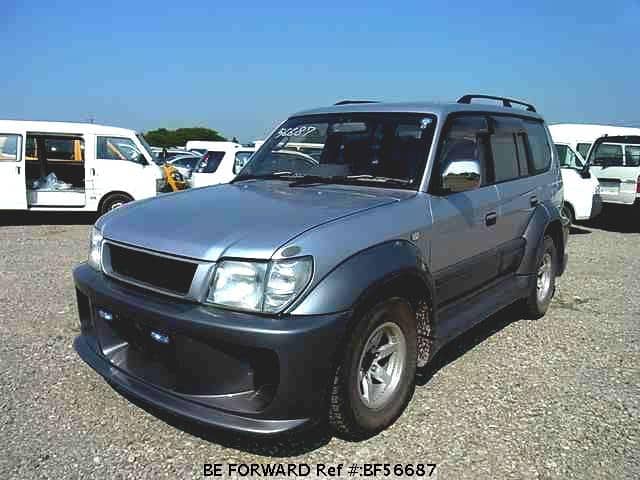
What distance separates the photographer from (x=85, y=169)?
10984 millimetres

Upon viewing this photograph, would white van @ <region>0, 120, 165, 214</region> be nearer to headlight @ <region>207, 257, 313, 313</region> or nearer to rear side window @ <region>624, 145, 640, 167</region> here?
headlight @ <region>207, 257, 313, 313</region>

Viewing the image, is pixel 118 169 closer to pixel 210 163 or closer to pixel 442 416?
pixel 210 163

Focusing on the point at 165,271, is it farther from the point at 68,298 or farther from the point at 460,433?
the point at 68,298

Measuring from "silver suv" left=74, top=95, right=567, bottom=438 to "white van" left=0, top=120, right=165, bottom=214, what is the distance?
7.49 metres

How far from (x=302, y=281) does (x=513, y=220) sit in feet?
8.10

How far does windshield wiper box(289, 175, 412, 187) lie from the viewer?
3.55m

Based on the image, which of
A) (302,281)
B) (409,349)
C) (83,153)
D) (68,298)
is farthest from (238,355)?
(83,153)

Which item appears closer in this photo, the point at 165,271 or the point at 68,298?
the point at 165,271

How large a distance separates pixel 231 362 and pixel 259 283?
0.38m

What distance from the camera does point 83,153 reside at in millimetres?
11734

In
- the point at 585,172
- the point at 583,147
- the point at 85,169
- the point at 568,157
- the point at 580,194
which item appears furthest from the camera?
the point at 583,147

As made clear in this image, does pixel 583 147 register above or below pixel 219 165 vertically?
above

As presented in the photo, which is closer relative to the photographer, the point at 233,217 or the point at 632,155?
the point at 233,217

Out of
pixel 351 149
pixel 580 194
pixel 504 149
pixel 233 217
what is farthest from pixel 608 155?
pixel 233 217
